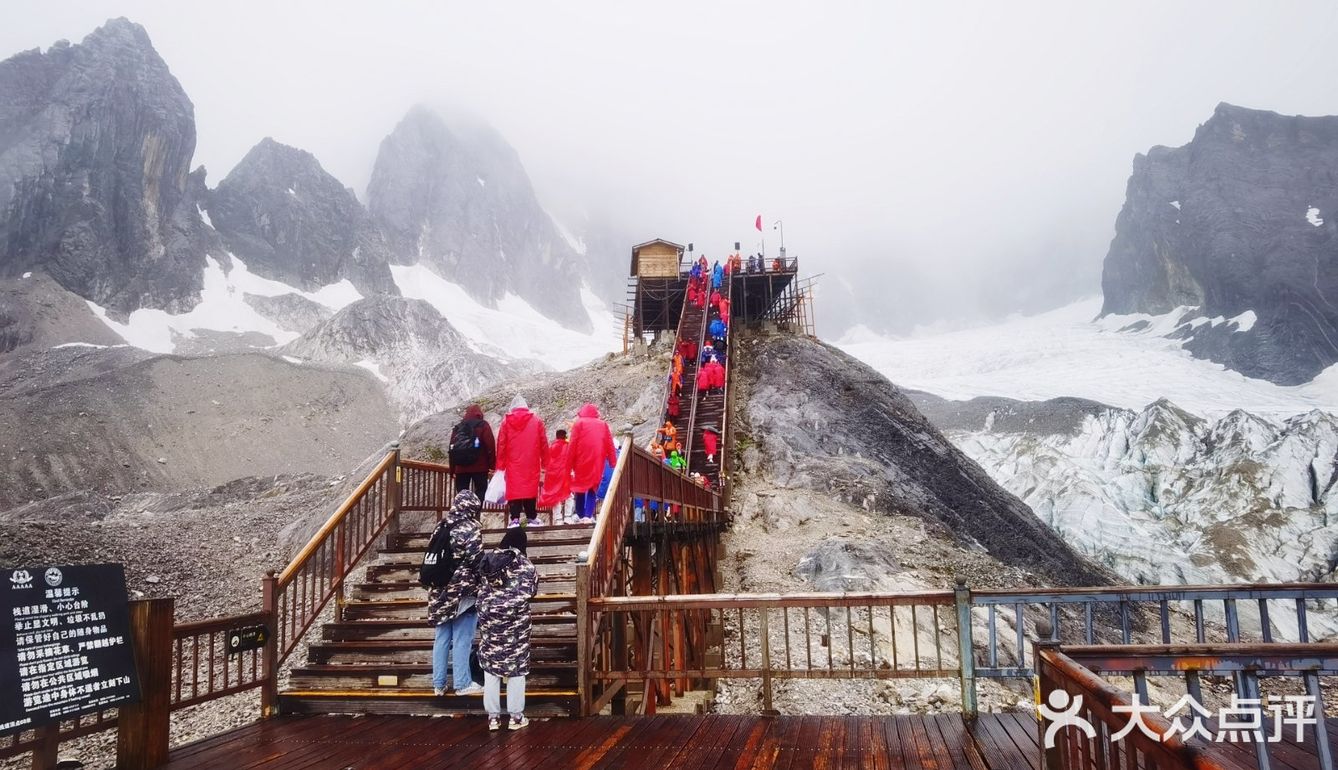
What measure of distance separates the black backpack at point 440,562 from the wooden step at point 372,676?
55.5 inches

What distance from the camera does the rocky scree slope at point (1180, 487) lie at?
43.4 meters

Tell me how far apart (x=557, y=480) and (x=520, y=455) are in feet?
3.88

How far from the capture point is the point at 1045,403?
6744cm

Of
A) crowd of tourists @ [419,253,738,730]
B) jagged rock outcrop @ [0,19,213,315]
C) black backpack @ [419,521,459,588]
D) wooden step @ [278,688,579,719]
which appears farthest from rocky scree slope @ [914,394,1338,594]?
jagged rock outcrop @ [0,19,213,315]

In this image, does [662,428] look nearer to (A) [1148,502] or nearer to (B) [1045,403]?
(A) [1148,502]

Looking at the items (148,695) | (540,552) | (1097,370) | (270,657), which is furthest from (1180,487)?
(148,695)

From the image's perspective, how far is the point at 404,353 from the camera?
75812 millimetres

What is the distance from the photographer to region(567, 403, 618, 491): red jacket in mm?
10133

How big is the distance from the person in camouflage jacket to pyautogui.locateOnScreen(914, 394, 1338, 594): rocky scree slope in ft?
149

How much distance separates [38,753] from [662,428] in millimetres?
19661

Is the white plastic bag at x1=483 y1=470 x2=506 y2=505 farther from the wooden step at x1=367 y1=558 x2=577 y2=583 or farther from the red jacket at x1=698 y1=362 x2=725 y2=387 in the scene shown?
the red jacket at x1=698 y1=362 x2=725 y2=387

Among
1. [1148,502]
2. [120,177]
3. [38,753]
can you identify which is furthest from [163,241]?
[1148,502]

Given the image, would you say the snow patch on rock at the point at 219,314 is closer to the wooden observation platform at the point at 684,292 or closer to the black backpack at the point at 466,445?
the wooden observation platform at the point at 684,292

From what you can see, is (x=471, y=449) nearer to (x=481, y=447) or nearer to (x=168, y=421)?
(x=481, y=447)
